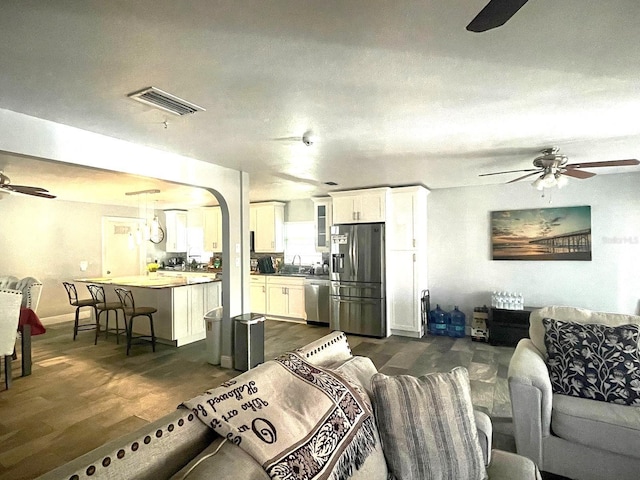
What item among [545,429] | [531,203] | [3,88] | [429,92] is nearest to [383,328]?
[531,203]

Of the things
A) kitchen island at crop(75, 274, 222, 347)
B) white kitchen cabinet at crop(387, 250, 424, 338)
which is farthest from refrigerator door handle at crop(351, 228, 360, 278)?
kitchen island at crop(75, 274, 222, 347)

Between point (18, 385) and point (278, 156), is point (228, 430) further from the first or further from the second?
point (18, 385)

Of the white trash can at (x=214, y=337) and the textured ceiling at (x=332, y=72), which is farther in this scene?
the white trash can at (x=214, y=337)

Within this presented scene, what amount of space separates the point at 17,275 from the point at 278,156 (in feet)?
18.1

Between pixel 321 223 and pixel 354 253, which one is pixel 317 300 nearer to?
pixel 354 253

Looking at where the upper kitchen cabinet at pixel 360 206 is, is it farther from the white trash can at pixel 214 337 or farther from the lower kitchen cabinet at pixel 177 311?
the white trash can at pixel 214 337

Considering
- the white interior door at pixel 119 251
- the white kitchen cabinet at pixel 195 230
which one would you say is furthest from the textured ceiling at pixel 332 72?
the white interior door at pixel 119 251

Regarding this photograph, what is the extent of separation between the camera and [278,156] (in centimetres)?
361

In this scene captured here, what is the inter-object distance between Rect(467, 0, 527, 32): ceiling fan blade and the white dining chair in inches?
179

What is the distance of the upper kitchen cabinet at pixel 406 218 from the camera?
539 centimetres

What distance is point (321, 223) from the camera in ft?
21.7

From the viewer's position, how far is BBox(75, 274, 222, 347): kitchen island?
4.92 m

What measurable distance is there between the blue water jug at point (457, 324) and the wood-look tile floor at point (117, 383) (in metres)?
0.23

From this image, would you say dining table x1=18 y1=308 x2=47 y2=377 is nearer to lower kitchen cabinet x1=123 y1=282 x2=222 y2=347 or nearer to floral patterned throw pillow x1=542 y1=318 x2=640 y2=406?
lower kitchen cabinet x1=123 y1=282 x2=222 y2=347
